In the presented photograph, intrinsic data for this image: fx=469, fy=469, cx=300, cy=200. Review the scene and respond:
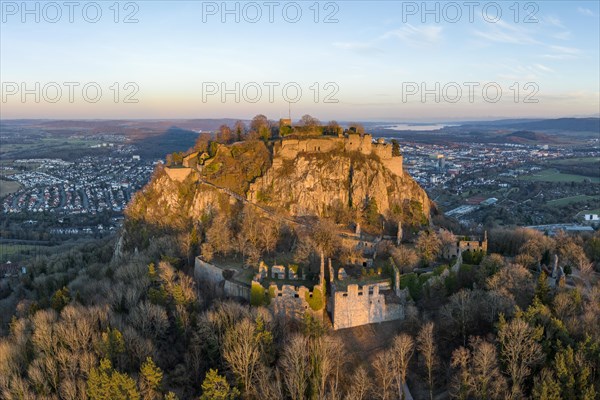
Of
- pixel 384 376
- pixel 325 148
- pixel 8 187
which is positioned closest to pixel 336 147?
pixel 325 148

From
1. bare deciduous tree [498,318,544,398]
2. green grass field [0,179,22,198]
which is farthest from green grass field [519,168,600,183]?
green grass field [0,179,22,198]

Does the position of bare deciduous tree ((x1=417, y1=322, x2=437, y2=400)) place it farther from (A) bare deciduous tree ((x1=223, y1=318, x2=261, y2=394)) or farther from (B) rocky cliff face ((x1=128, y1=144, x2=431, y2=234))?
(B) rocky cliff face ((x1=128, y1=144, x2=431, y2=234))

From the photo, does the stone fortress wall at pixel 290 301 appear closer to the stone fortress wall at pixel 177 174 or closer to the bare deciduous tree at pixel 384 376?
the bare deciduous tree at pixel 384 376

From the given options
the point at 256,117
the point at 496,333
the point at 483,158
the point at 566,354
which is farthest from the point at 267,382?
the point at 483,158

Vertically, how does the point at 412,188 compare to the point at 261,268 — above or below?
above

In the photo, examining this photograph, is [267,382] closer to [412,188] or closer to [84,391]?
[84,391]
